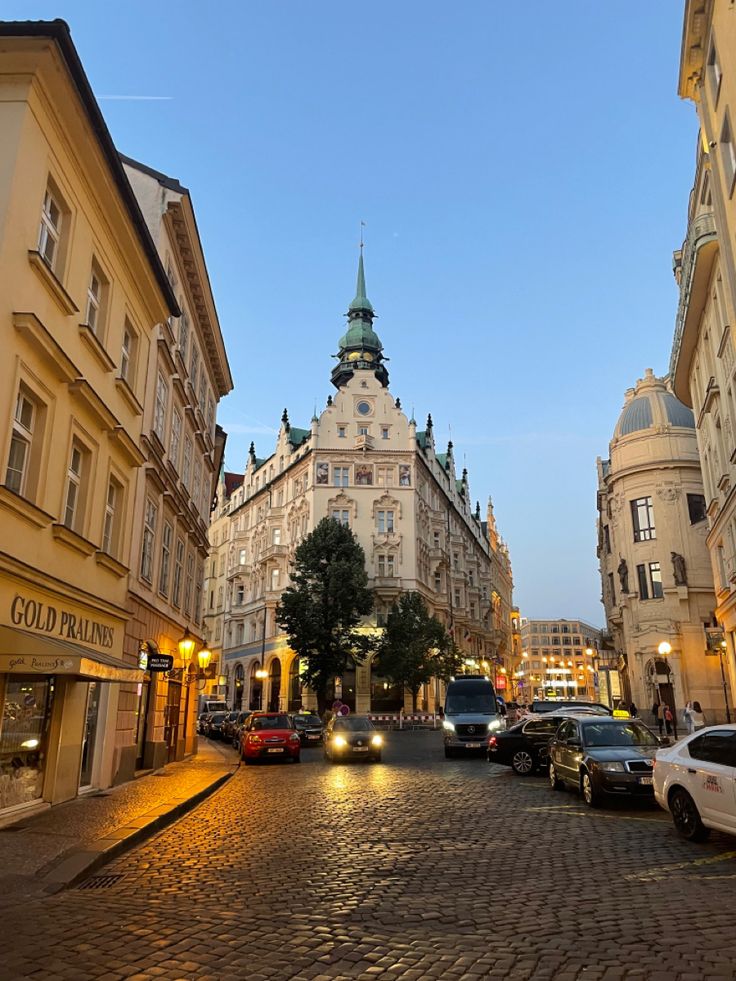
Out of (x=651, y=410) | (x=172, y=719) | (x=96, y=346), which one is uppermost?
(x=651, y=410)

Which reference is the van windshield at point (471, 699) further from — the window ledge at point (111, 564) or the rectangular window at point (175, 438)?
the window ledge at point (111, 564)

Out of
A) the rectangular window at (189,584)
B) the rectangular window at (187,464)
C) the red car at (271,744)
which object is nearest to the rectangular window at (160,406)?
the rectangular window at (187,464)

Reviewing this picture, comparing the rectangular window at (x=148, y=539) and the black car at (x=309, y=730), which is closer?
the rectangular window at (x=148, y=539)

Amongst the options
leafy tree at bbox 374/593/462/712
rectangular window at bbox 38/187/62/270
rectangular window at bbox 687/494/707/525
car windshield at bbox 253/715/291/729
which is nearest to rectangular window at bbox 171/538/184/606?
car windshield at bbox 253/715/291/729

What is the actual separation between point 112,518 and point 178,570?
28.4ft

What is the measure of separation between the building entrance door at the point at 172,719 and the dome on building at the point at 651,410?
37.2 meters

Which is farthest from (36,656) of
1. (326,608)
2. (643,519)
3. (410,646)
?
(643,519)

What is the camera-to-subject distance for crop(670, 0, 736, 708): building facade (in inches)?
779

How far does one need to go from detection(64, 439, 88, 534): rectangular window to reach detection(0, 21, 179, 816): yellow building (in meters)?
0.03

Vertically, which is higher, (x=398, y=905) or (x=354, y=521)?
(x=354, y=521)

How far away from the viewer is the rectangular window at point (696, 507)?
154 ft

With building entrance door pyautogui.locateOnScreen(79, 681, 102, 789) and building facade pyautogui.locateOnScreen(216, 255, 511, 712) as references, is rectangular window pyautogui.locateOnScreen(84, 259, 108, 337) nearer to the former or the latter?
building entrance door pyautogui.locateOnScreen(79, 681, 102, 789)

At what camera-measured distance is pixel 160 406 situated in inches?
855

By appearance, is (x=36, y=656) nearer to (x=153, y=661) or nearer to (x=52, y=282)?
(x=52, y=282)
